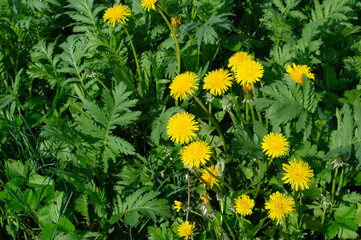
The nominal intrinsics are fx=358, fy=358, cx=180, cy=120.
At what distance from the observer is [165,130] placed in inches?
87.4

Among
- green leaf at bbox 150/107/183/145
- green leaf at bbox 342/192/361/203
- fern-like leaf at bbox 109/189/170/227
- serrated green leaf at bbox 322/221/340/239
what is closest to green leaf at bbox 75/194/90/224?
fern-like leaf at bbox 109/189/170/227

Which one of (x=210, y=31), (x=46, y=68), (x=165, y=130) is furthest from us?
(x=46, y=68)

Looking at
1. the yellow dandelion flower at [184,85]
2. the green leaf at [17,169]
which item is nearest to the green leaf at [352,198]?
the yellow dandelion flower at [184,85]

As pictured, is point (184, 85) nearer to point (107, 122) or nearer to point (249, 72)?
point (249, 72)

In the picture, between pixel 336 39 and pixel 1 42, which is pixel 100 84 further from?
pixel 336 39

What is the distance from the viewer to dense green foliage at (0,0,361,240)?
1903 mm

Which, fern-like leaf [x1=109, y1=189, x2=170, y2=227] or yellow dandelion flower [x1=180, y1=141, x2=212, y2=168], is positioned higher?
yellow dandelion flower [x1=180, y1=141, x2=212, y2=168]

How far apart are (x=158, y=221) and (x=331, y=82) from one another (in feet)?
4.77

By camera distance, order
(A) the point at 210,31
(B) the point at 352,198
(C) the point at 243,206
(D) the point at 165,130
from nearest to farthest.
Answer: (C) the point at 243,206, (B) the point at 352,198, (A) the point at 210,31, (D) the point at 165,130

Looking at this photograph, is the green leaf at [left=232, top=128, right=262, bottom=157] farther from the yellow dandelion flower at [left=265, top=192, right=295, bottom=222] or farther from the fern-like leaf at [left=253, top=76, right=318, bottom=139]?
the yellow dandelion flower at [left=265, top=192, right=295, bottom=222]

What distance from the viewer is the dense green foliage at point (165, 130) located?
190 cm

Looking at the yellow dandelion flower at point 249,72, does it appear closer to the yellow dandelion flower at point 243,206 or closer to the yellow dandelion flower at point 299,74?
the yellow dandelion flower at point 299,74

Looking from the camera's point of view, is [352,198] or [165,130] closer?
[352,198]

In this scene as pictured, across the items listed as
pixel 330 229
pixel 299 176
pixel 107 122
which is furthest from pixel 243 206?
pixel 107 122
